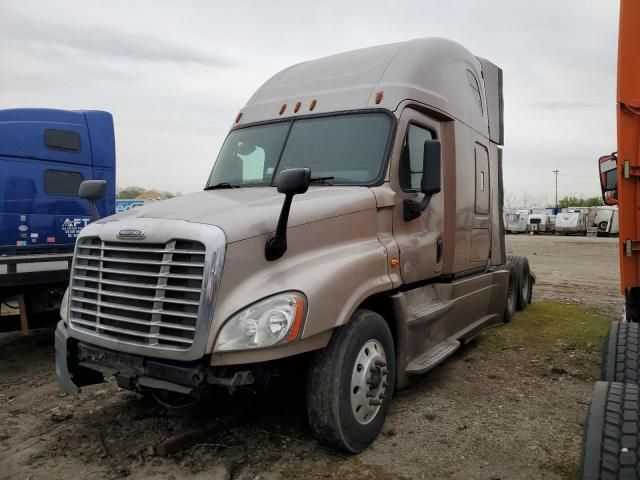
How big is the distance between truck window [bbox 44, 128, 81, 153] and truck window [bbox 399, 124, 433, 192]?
6322 mm

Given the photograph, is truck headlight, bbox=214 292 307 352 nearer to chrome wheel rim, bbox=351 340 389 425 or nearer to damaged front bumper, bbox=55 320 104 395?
chrome wheel rim, bbox=351 340 389 425

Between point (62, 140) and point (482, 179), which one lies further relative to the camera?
point (62, 140)

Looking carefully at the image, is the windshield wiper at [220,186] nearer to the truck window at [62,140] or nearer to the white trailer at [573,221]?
the truck window at [62,140]

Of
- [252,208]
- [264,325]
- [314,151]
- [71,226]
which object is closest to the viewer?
[264,325]

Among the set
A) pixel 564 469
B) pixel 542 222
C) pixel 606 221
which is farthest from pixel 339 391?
pixel 542 222

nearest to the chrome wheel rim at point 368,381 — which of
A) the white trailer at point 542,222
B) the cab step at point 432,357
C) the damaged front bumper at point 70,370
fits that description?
the cab step at point 432,357

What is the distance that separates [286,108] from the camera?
198 inches

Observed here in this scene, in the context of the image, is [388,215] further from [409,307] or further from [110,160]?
[110,160]

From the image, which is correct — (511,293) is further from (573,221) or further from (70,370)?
(573,221)

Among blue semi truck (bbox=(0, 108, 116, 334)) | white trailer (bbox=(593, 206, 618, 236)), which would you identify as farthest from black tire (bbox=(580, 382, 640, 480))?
white trailer (bbox=(593, 206, 618, 236))

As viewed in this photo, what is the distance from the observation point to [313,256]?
3582mm

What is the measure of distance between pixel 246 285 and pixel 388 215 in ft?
5.13

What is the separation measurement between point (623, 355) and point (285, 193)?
2856 millimetres

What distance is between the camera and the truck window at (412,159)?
4488 millimetres
